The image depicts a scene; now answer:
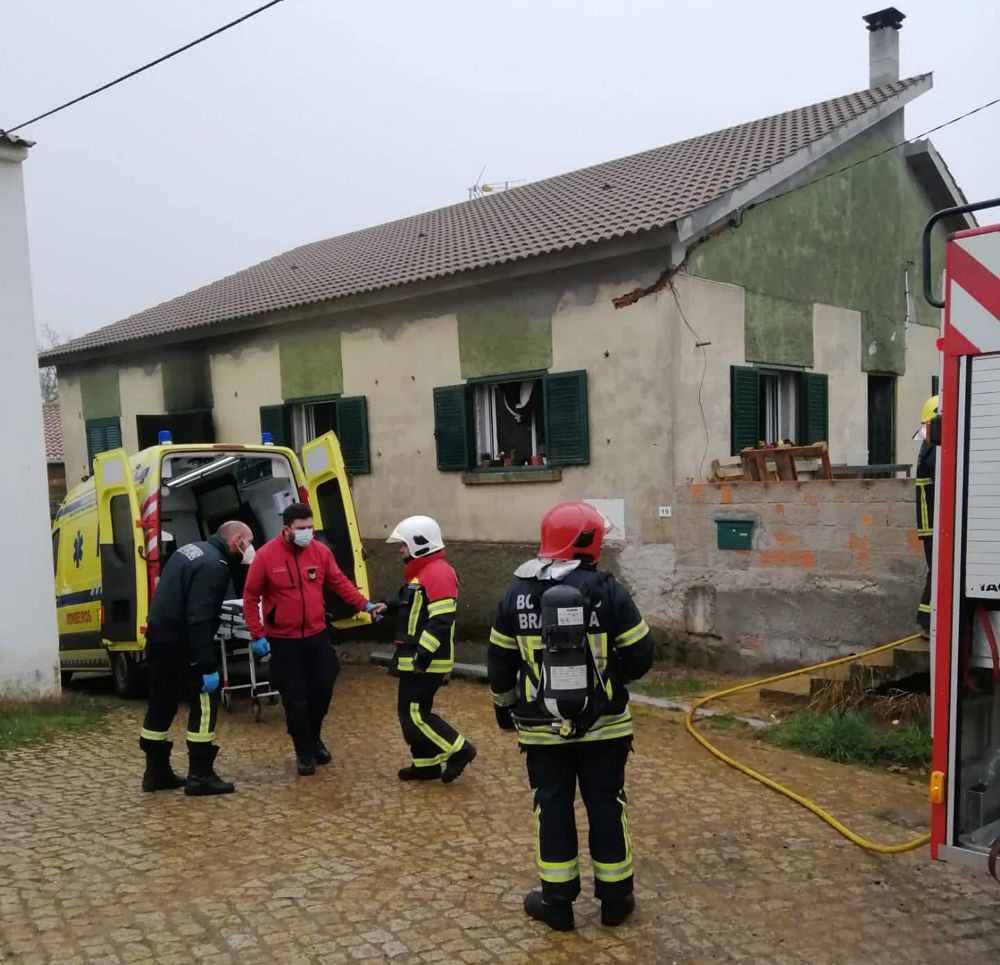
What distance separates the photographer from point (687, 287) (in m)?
9.04

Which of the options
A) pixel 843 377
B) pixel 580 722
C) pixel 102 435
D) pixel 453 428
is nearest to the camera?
pixel 580 722

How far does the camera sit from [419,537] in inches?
214

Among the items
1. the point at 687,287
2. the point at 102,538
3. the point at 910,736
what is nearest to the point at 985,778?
the point at 910,736

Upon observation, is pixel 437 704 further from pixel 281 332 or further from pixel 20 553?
pixel 281 332

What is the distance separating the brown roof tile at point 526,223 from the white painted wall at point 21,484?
4279 mm

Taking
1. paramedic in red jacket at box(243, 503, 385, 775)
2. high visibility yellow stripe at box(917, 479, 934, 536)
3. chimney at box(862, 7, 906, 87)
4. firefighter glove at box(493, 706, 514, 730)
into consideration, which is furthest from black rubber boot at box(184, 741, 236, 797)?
chimney at box(862, 7, 906, 87)

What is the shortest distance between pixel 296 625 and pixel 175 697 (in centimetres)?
81

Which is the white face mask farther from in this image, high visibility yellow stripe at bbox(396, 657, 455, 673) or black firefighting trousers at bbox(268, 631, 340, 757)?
high visibility yellow stripe at bbox(396, 657, 455, 673)

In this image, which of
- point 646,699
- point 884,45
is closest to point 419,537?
point 646,699

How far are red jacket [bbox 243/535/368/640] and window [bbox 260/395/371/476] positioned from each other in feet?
18.3

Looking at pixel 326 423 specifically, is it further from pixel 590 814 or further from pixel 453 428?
pixel 590 814

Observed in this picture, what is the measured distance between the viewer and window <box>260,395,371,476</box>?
1167 centimetres

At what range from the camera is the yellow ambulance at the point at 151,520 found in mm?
7684

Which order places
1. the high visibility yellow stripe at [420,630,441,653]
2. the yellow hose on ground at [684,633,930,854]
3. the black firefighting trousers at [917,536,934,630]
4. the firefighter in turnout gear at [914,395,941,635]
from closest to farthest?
the yellow hose on ground at [684,633,930,854]
the high visibility yellow stripe at [420,630,441,653]
the firefighter in turnout gear at [914,395,941,635]
the black firefighting trousers at [917,536,934,630]
